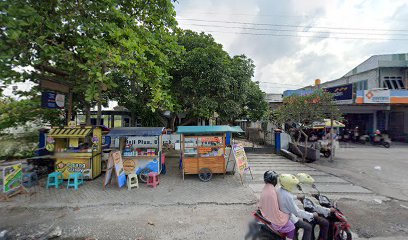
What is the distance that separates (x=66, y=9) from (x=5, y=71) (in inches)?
99.8

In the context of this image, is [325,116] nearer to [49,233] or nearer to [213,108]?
[213,108]

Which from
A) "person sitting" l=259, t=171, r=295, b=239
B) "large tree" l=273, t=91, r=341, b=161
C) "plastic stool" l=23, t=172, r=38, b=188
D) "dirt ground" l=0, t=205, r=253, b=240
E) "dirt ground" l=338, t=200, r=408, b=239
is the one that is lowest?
"dirt ground" l=0, t=205, r=253, b=240

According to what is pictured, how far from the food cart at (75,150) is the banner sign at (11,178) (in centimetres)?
101

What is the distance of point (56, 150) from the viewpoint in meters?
7.07

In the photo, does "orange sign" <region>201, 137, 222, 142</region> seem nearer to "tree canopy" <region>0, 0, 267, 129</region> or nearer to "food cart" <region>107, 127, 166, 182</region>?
"food cart" <region>107, 127, 166, 182</region>

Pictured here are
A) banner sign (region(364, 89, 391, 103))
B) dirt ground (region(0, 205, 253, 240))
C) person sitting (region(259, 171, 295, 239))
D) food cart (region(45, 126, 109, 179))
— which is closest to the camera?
person sitting (region(259, 171, 295, 239))

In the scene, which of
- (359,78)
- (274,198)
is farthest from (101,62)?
(359,78)

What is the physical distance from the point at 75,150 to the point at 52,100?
232 cm

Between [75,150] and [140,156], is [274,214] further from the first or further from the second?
[75,150]

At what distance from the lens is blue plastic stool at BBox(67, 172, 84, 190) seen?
20.7ft

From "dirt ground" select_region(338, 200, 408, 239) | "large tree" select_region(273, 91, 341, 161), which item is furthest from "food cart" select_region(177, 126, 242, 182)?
"large tree" select_region(273, 91, 341, 161)

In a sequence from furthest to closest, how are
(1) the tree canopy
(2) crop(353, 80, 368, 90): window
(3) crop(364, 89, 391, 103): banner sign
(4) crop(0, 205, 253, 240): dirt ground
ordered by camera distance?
1. (2) crop(353, 80, 368, 90): window
2. (3) crop(364, 89, 391, 103): banner sign
3. (1) the tree canopy
4. (4) crop(0, 205, 253, 240): dirt ground

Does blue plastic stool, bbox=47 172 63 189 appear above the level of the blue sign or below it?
below

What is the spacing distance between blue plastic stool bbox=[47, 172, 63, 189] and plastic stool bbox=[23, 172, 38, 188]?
672 mm
